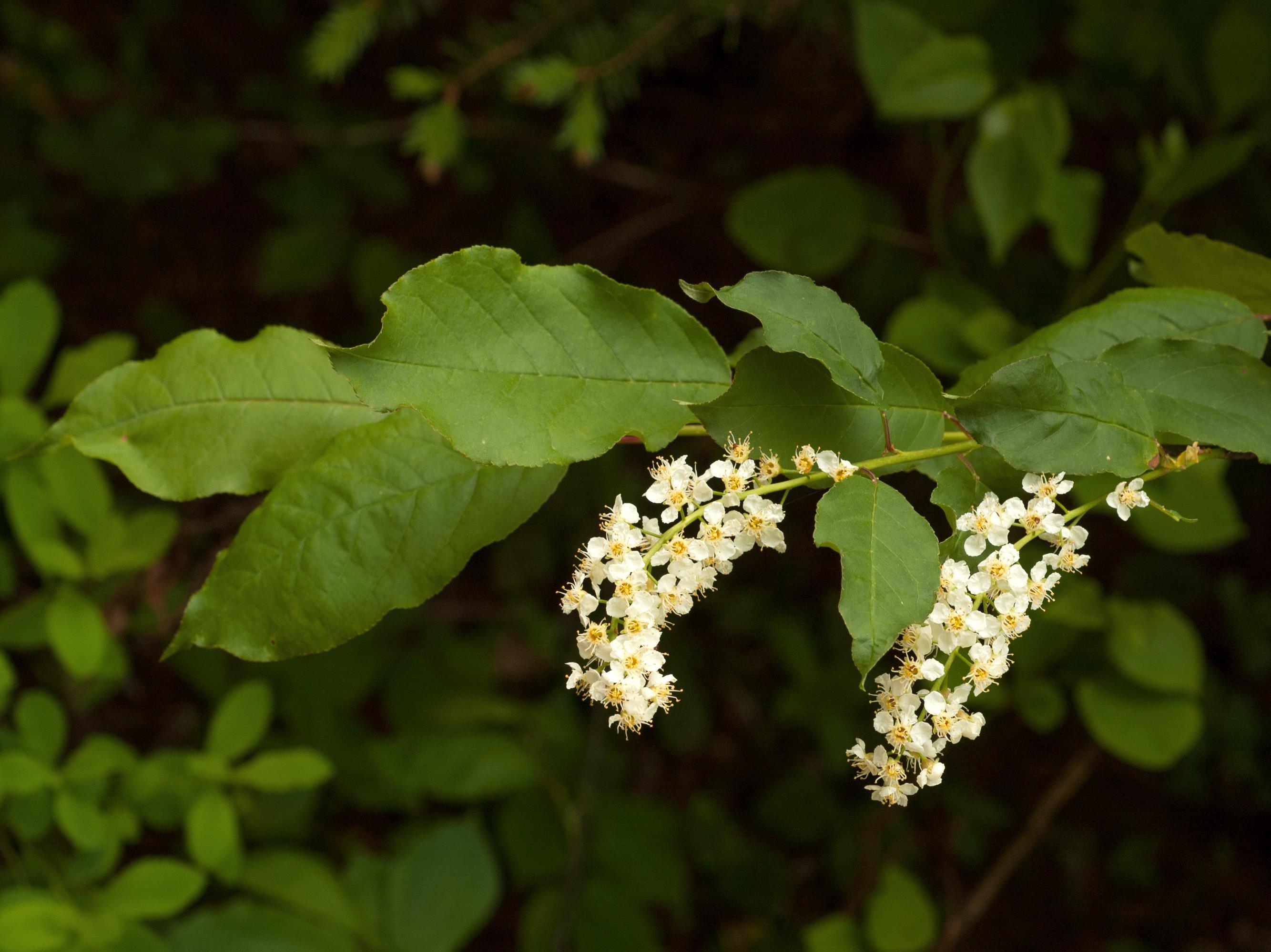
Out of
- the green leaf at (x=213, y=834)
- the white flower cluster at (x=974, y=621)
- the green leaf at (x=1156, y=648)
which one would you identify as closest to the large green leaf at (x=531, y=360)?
the white flower cluster at (x=974, y=621)

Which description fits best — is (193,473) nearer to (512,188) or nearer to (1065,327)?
(1065,327)

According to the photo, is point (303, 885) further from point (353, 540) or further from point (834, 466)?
point (834, 466)

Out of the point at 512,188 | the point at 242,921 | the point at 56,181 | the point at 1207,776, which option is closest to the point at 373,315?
the point at 512,188

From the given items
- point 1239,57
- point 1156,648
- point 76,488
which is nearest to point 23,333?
point 76,488

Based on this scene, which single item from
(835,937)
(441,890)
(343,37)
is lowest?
(835,937)

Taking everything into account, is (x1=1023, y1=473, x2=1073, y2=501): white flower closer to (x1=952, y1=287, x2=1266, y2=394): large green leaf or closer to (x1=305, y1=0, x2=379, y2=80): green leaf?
(x1=952, y1=287, x2=1266, y2=394): large green leaf

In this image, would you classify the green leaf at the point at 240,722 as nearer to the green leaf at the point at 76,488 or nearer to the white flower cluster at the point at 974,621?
the green leaf at the point at 76,488
